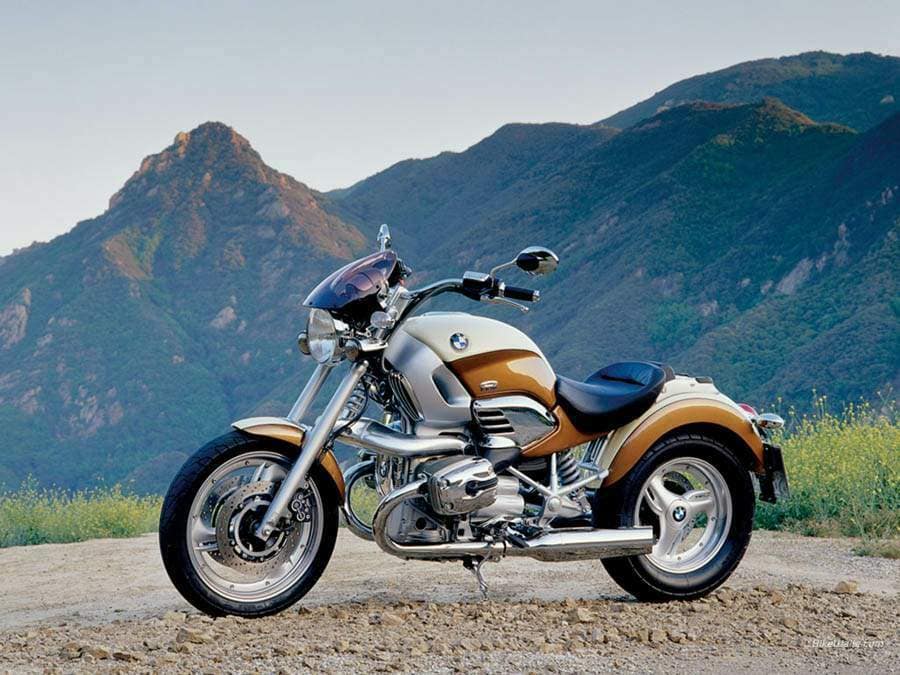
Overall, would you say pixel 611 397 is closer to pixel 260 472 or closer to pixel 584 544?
pixel 584 544

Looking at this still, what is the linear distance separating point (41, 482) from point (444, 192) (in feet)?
271

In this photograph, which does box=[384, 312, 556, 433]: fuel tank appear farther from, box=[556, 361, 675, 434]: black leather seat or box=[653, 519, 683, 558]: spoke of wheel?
box=[653, 519, 683, 558]: spoke of wheel

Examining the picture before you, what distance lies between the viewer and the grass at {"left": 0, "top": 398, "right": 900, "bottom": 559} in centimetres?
969

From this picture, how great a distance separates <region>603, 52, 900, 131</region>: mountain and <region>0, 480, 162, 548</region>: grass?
131551 mm

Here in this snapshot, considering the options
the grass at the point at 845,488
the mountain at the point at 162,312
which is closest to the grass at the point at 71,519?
the grass at the point at 845,488

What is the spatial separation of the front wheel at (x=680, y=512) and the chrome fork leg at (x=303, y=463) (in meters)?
1.56

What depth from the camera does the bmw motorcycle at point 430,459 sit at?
227 inches

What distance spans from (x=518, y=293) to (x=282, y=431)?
1326mm

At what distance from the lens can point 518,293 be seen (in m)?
5.91

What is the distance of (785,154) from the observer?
377ft

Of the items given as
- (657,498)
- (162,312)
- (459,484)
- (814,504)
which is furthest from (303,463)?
(162,312)

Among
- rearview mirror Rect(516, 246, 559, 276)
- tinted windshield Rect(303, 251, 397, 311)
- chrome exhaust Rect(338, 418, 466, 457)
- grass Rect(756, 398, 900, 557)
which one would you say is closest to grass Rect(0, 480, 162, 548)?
grass Rect(756, 398, 900, 557)

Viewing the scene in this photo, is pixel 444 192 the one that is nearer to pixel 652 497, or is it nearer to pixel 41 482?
pixel 41 482

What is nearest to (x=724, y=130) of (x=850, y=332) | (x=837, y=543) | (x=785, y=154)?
(x=785, y=154)
